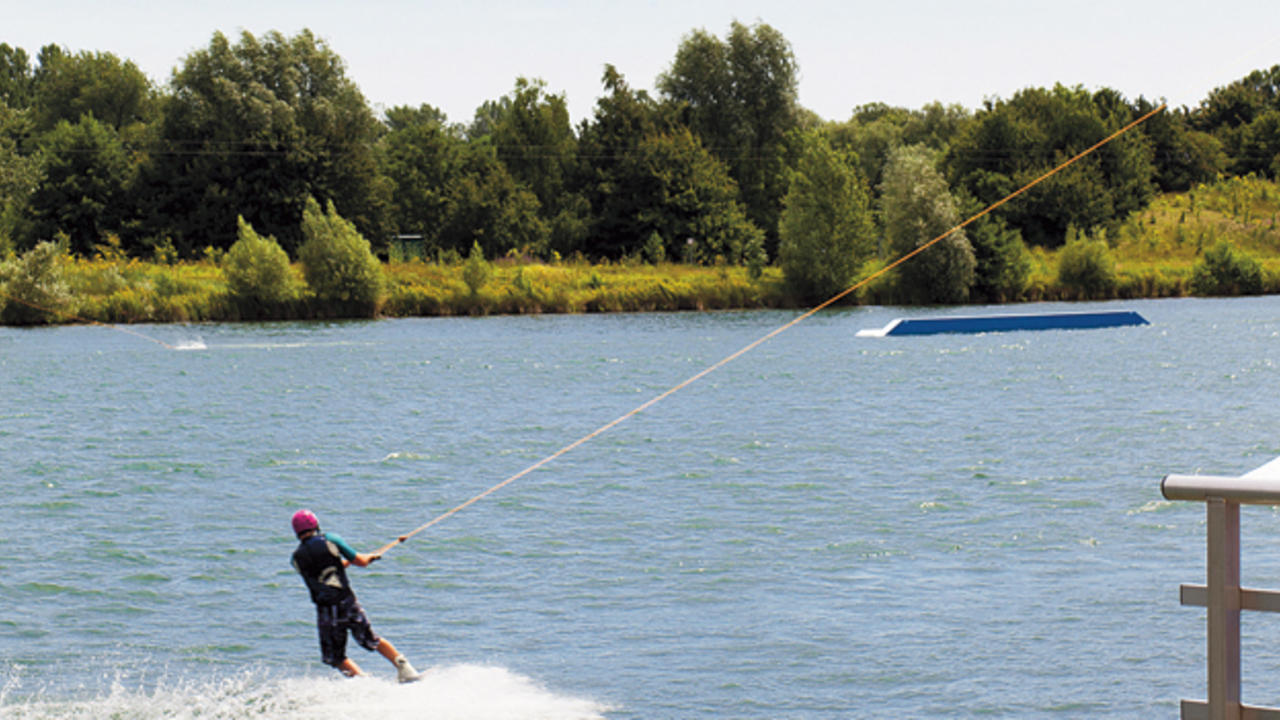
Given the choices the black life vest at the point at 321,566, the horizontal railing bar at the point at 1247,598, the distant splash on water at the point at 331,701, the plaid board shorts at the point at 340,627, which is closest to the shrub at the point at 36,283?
the distant splash on water at the point at 331,701

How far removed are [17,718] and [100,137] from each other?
266ft

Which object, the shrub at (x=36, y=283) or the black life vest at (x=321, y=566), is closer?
the black life vest at (x=321, y=566)

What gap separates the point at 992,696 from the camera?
1272cm

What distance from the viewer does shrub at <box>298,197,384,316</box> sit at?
6981cm

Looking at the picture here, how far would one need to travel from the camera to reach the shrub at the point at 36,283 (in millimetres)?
66438

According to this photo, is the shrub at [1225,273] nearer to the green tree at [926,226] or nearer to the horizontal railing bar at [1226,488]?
the green tree at [926,226]

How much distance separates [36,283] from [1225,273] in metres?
63.2

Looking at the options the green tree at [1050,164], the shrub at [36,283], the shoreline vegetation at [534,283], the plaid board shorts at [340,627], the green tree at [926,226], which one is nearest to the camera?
the plaid board shorts at [340,627]

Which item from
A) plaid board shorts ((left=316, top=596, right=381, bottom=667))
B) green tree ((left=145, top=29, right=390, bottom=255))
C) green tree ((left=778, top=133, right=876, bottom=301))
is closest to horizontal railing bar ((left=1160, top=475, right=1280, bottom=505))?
plaid board shorts ((left=316, top=596, right=381, bottom=667))

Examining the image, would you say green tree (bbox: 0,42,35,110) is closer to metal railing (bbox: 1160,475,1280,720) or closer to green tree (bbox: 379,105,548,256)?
green tree (bbox: 379,105,548,256)

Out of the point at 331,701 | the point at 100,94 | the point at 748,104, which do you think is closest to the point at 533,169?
the point at 748,104

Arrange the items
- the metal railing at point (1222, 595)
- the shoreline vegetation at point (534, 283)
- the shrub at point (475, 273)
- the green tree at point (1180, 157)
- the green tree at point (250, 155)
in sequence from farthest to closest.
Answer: the green tree at point (1180, 157)
the green tree at point (250, 155)
the shrub at point (475, 273)
the shoreline vegetation at point (534, 283)
the metal railing at point (1222, 595)

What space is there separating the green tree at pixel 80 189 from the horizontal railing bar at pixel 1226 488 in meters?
85.4

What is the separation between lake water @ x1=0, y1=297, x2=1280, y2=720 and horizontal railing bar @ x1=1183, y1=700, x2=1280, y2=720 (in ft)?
21.6
